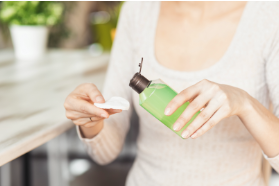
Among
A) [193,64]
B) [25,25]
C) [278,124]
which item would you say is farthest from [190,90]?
[25,25]

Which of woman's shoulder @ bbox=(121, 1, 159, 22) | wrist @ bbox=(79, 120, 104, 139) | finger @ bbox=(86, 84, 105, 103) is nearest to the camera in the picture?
finger @ bbox=(86, 84, 105, 103)

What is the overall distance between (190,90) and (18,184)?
5.94ft

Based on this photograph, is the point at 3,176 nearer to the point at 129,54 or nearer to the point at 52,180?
the point at 52,180

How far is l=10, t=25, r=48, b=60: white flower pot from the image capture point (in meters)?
1.64

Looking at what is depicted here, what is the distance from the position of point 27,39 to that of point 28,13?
5.2 inches

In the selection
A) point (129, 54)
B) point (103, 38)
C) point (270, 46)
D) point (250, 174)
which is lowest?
point (103, 38)

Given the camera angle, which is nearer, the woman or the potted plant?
the woman

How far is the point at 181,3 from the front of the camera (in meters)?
0.97

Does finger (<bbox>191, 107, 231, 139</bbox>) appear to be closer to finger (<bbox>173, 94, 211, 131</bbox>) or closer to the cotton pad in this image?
finger (<bbox>173, 94, 211, 131</bbox>)

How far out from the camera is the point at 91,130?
2.67 ft

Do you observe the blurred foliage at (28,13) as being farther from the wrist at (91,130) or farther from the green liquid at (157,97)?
the green liquid at (157,97)

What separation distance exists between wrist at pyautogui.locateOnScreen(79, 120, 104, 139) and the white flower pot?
39.3 inches

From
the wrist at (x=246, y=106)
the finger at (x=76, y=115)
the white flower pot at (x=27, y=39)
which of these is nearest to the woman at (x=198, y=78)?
the finger at (x=76, y=115)

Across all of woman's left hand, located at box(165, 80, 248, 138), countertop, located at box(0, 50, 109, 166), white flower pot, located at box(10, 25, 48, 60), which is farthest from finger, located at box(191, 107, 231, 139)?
white flower pot, located at box(10, 25, 48, 60)
